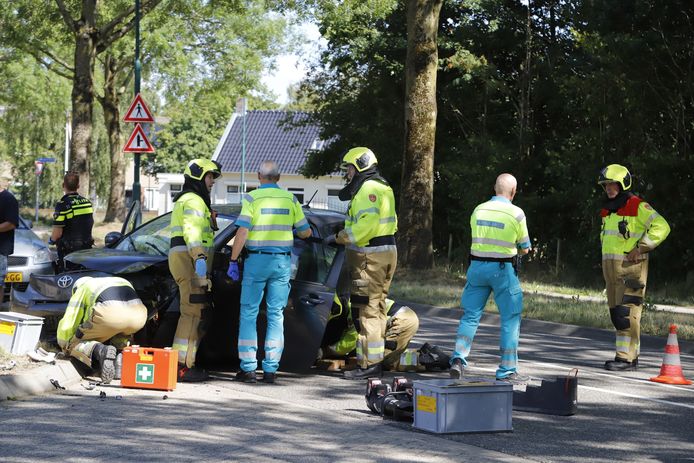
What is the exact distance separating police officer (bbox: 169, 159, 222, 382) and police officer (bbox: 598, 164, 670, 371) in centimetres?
412

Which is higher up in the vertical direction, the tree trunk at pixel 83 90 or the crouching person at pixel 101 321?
the tree trunk at pixel 83 90

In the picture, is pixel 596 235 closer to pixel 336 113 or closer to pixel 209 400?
pixel 336 113

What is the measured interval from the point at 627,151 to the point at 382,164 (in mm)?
9124

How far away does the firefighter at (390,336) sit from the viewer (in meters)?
10.6

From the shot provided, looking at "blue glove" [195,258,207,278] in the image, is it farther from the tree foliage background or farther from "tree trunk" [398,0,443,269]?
the tree foliage background

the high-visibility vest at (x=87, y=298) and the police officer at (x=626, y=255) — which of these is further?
the police officer at (x=626, y=255)

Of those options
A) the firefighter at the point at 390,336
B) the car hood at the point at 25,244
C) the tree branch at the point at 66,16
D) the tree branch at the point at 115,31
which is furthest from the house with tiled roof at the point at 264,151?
the firefighter at the point at 390,336

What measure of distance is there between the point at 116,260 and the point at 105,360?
46.9 inches

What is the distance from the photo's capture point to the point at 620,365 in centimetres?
1148

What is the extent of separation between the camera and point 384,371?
1071 centimetres

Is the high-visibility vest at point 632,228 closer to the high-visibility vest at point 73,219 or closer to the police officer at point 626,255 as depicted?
the police officer at point 626,255

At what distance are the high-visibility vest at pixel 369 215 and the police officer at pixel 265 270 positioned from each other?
513 millimetres

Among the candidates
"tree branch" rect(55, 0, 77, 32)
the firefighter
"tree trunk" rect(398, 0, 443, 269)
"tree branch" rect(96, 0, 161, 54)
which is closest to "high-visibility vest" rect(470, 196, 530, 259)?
the firefighter

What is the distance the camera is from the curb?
859cm
